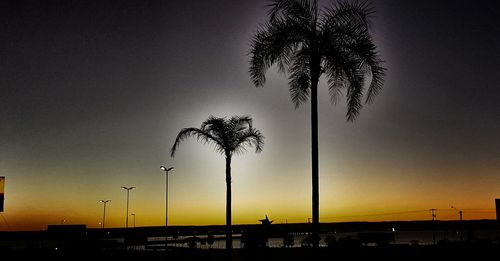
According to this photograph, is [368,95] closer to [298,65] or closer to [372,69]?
[372,69]

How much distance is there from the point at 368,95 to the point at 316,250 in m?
5.65

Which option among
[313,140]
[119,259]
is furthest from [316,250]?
[119,259]

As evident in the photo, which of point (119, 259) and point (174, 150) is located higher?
point (174, 150)

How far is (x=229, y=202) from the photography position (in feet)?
108

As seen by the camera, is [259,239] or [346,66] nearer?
[346,66]

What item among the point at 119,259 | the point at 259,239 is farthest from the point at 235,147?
the point at 259,239

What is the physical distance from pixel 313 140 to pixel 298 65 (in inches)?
115

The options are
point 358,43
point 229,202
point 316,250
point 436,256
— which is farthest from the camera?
point 229,202

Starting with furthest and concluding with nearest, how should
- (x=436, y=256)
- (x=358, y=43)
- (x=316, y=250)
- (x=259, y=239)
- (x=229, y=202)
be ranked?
(x=229, y=202)
(x=436, y=256)
(x=259, y=239)
(x=358, y=43)
(x=316, y=250)

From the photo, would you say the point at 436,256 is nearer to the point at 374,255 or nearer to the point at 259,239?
the point at 374,255

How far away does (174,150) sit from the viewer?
108 ft

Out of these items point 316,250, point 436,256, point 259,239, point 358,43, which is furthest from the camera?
point 436,256

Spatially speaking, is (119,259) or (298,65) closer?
(298,65)

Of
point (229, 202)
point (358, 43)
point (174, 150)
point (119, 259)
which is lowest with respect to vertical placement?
point (119, 259)
